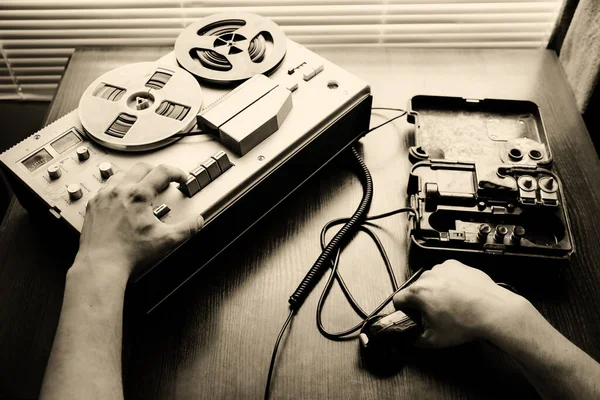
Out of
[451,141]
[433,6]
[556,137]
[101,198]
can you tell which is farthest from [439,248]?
[433,6]

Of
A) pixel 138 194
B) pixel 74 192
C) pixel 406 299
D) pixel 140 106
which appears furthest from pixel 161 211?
pixel 406 299

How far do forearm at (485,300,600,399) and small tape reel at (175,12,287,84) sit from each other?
0.67 metres

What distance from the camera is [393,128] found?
1.26 meters

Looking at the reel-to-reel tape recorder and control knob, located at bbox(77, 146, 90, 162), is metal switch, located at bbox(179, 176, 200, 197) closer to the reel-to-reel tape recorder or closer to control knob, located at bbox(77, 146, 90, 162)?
the reel-to-reel tape recorder

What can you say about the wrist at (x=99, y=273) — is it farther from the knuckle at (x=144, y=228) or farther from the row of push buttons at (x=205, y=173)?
the row of push buttons at (x=205, y=173)

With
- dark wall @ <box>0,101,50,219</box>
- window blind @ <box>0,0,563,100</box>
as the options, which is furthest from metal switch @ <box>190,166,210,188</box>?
dark wall @ <box>0,101,50,219</box>

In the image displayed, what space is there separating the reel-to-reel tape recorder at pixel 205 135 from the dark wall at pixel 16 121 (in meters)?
0.87

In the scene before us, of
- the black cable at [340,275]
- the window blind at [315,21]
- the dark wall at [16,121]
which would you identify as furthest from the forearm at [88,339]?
the dark wall at [16,121]

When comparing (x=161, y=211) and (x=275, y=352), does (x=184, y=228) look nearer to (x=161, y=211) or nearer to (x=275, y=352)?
(x=161, y=211)

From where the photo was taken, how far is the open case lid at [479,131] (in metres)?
1.11

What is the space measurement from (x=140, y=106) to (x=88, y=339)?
47 cm

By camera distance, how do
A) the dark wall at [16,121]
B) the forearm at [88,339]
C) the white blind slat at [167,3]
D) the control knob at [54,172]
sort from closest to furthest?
the forearm at [88,339] → the control knob at [54,172] → the white blind slat at [167,3] → the dark wall at [16,121]

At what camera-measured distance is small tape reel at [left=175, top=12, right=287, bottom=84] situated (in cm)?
Result: 112

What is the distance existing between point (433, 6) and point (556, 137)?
0.53 m
